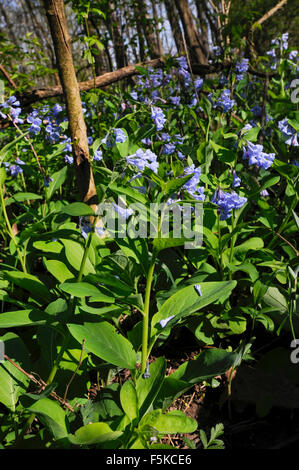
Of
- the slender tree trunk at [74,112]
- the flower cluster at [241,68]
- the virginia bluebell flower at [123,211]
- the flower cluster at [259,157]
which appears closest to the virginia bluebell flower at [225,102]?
the flower cluster at [241,68]

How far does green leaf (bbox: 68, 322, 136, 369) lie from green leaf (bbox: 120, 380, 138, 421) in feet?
0.24

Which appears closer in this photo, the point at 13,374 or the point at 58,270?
the point at 13,374

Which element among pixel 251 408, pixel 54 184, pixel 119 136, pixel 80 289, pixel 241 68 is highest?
pixel 241 68

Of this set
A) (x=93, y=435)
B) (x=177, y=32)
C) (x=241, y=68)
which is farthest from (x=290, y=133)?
(x=177, y=32)

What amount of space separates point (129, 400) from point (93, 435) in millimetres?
115

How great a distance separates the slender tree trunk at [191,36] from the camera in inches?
149

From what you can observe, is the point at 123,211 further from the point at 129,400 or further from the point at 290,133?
the point at 290,133

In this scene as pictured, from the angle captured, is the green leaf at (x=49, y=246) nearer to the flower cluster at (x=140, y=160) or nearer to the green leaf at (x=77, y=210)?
the green leaf at (x=77, y=210)

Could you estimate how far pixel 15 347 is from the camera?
4.01ft

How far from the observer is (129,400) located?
3.04ft

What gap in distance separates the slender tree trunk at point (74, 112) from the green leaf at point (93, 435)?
1.00 metres

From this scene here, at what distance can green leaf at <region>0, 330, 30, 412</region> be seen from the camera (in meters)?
1.13

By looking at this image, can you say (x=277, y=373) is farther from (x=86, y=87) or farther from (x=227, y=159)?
(x=86, y=87)
